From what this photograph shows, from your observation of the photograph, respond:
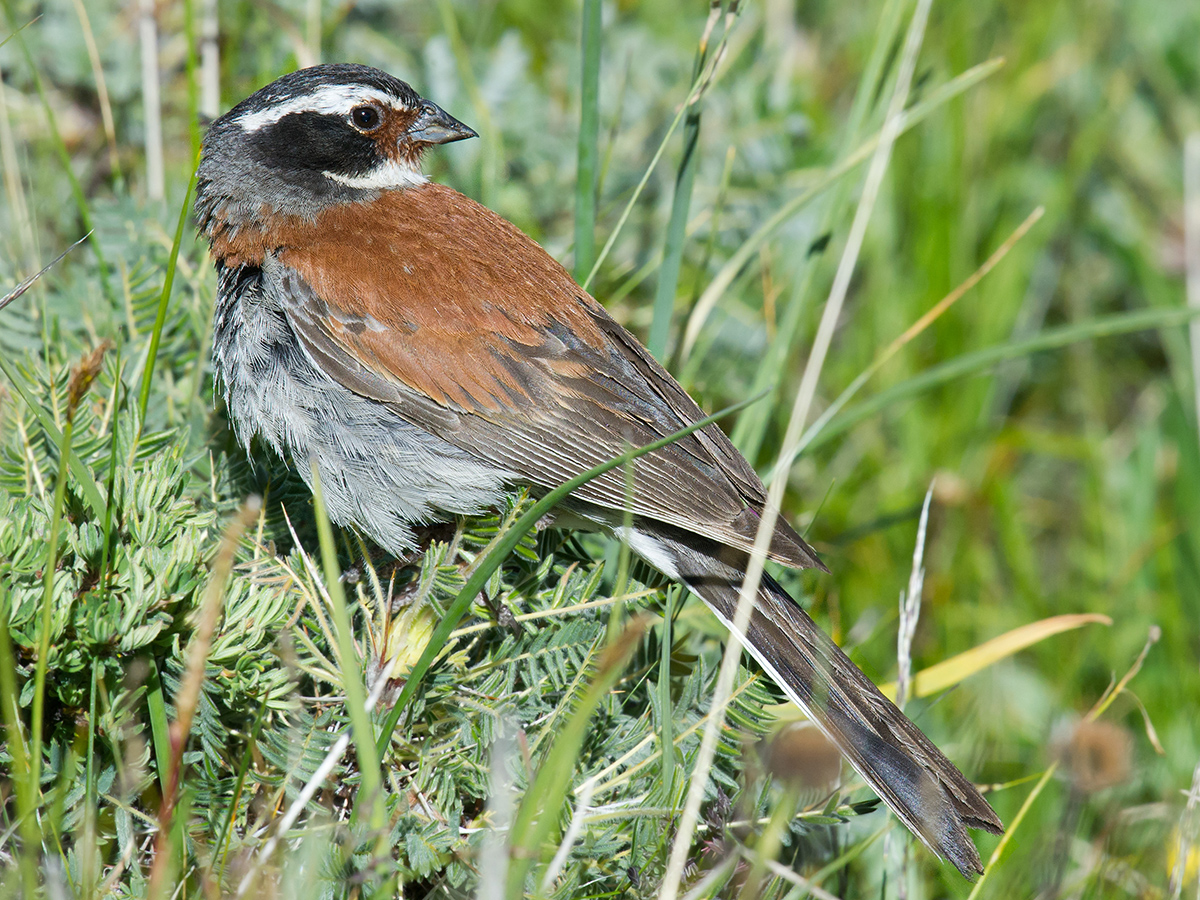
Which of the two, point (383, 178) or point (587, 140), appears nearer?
point (587, 140)

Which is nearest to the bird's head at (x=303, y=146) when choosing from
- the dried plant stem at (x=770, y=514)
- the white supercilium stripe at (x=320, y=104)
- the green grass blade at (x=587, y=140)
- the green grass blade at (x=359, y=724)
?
the white supercilium stripe at (x=320, y=104)

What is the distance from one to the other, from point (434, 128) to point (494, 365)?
1.06 meters

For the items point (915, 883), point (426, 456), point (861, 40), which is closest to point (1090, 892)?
point (915, 883)

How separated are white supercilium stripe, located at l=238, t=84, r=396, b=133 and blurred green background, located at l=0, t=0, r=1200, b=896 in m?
0.23

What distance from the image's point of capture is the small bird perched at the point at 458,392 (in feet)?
11.0

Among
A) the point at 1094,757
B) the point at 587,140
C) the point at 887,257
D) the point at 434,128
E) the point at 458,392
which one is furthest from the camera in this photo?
the point at 887,257

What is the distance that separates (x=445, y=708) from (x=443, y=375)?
1.00m

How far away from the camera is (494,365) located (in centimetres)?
343

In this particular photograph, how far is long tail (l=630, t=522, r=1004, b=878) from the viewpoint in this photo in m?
2.89

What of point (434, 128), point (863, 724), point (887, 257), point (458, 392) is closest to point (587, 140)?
point (434, 128)

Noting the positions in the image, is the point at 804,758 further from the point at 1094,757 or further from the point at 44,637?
the point at 44,637

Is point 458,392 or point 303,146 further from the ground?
point 303,146

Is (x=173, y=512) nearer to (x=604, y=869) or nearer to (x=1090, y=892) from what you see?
(x=604, y=869)

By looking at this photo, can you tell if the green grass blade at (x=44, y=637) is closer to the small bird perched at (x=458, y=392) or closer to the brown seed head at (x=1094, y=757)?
the small bird perched at (x=458, y=392)
